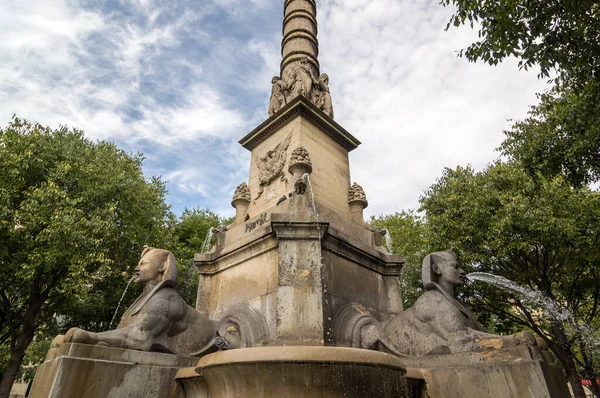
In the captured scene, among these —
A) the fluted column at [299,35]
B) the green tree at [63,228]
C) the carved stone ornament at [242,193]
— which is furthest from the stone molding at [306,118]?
the green tree at [63,228]

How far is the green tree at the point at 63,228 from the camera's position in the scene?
1342 centimetres

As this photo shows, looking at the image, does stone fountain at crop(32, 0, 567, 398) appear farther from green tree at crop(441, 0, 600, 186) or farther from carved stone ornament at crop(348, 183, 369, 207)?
green tree at crop(441, 0, 600, 186)

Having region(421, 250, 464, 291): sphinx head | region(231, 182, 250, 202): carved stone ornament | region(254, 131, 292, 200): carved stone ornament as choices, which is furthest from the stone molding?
region(421, 250, 464, 291): sphinx head

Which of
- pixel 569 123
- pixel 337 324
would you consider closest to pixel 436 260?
pixel 337 324

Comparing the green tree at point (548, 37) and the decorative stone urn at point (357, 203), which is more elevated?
the green tree at point (548, 37)

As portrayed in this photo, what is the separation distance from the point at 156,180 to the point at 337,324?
19484 mm

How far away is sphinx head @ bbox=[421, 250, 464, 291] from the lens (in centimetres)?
648

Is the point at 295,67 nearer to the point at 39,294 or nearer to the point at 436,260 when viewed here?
the point at 436,260

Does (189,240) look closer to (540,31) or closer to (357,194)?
(357,194)

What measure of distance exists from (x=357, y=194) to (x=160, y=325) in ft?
16.4

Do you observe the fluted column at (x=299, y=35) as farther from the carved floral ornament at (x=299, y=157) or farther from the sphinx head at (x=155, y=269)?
the sphinx head at (x=155, y=269)

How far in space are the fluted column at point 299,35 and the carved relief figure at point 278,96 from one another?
0.53 metres

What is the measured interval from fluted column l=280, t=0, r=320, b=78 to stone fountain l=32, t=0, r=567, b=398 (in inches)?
112

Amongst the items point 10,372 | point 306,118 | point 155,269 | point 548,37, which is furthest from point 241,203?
point 10,372
